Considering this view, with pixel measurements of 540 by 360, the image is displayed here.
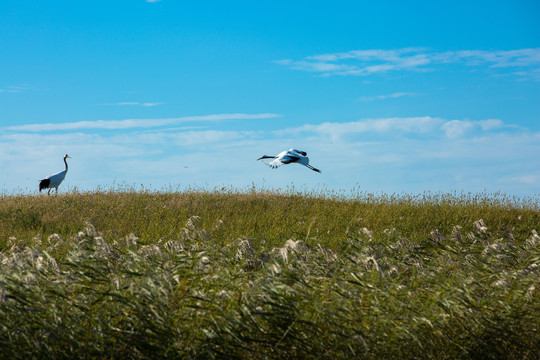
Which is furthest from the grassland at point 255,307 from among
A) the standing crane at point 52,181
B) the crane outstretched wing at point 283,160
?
the standing crane at point 52,181

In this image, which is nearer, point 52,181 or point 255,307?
point 255,307

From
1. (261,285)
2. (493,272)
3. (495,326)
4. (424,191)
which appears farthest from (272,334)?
(424,191)

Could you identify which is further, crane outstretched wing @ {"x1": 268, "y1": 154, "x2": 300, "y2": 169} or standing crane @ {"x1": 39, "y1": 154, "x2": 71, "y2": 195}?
standing crane @ {"x1": 39, "y1": 154, "x2": 71, "y2": 195}

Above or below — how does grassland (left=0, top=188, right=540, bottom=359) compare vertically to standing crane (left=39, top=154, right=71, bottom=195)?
below

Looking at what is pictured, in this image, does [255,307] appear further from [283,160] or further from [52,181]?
[52,181]

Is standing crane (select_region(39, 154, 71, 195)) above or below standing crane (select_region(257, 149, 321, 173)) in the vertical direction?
below

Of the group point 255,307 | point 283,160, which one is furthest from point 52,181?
point 255,307

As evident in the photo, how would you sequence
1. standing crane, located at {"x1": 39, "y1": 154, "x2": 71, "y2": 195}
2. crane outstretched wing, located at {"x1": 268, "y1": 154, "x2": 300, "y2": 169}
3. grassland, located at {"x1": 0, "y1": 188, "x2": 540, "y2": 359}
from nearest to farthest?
grassland, located at {"x1": 0, "y1": 188, "x2": 540, "y2": 359}
crane outstretched wing, located at {"x1": 268, "y1": 154, "x2": 300, "y2": 169}
standing crane, located at {"x1": 39, "y1": 154, "x2": 71, "y2": 195}

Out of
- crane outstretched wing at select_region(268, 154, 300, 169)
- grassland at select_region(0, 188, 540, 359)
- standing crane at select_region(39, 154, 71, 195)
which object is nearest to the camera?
grassland at select_region(0, 188, 540, 359)

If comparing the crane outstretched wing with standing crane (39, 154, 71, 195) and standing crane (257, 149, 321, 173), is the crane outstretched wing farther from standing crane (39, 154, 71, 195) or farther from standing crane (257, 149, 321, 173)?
standing crane (39, 154, 71, 195)

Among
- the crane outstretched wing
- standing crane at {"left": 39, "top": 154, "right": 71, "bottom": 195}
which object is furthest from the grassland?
standing crane at {"left": 39, "top": 154, "right": 71, "bottom": 195}

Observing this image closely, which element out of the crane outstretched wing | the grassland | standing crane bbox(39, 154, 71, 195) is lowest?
the grassland

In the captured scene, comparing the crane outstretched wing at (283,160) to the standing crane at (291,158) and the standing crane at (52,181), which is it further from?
the standing crane at (52,181)

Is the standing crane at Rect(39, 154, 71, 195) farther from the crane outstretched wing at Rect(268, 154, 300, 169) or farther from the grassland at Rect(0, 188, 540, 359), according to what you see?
the grassland at Rect(0, 188, 540, 359)
